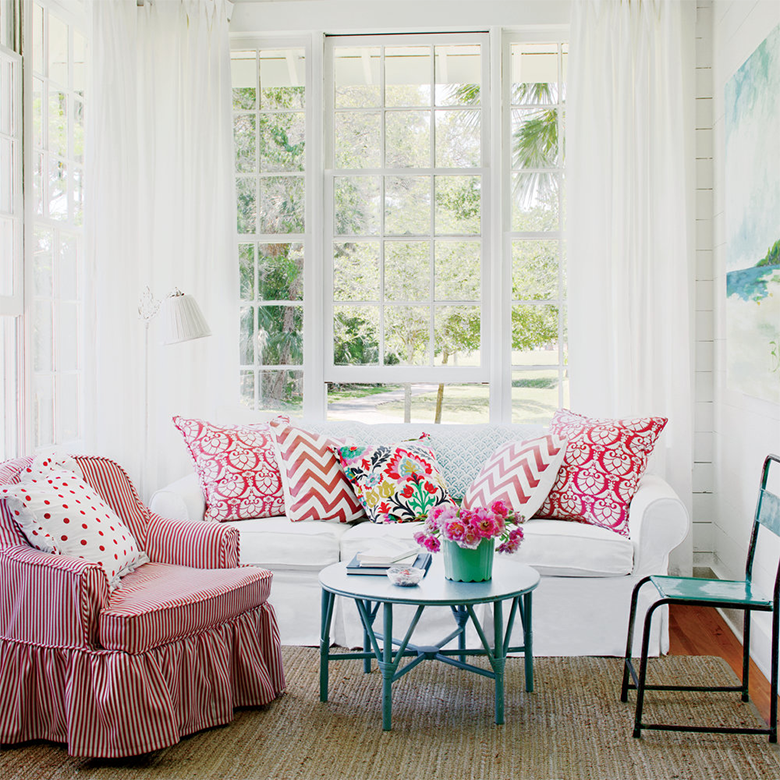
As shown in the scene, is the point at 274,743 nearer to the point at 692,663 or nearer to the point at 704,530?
the point at 692,663

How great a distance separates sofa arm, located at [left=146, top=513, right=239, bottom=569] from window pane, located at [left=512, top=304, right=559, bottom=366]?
1.92 m

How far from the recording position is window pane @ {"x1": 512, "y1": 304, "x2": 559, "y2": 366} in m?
4.18

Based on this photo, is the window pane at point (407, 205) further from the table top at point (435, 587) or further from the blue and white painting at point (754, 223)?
the table top at point (435, 587)

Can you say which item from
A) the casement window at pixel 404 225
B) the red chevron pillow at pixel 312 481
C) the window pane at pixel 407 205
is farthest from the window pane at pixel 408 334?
the red chevron pillow at pixel 312 481

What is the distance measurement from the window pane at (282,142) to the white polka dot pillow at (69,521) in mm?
2173

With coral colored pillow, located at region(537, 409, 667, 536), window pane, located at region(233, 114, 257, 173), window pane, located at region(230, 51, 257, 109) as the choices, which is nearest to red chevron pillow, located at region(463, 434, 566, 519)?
coral colored pillow, located at region(537, 409, 667, 536)

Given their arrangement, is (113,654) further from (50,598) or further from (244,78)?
(244,78)

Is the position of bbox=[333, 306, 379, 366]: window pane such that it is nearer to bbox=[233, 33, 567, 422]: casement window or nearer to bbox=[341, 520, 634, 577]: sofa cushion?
bbox=[233, 33, 567, 422]: casement window

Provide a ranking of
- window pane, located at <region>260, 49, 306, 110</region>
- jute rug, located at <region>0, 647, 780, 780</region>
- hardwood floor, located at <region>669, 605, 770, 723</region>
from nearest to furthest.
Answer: jute rug, located at <region>0, 647, 780, 780</region>, hardwood floor, located at <region>669, 605, 770, 723</region>, window pane, located at <region>260, 49, 306, 110</region>

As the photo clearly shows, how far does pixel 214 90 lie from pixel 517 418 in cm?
226

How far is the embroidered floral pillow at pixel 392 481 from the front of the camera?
11.0ft

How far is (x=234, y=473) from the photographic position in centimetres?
344

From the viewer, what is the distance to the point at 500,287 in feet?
13.6

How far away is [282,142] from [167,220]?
73cm
